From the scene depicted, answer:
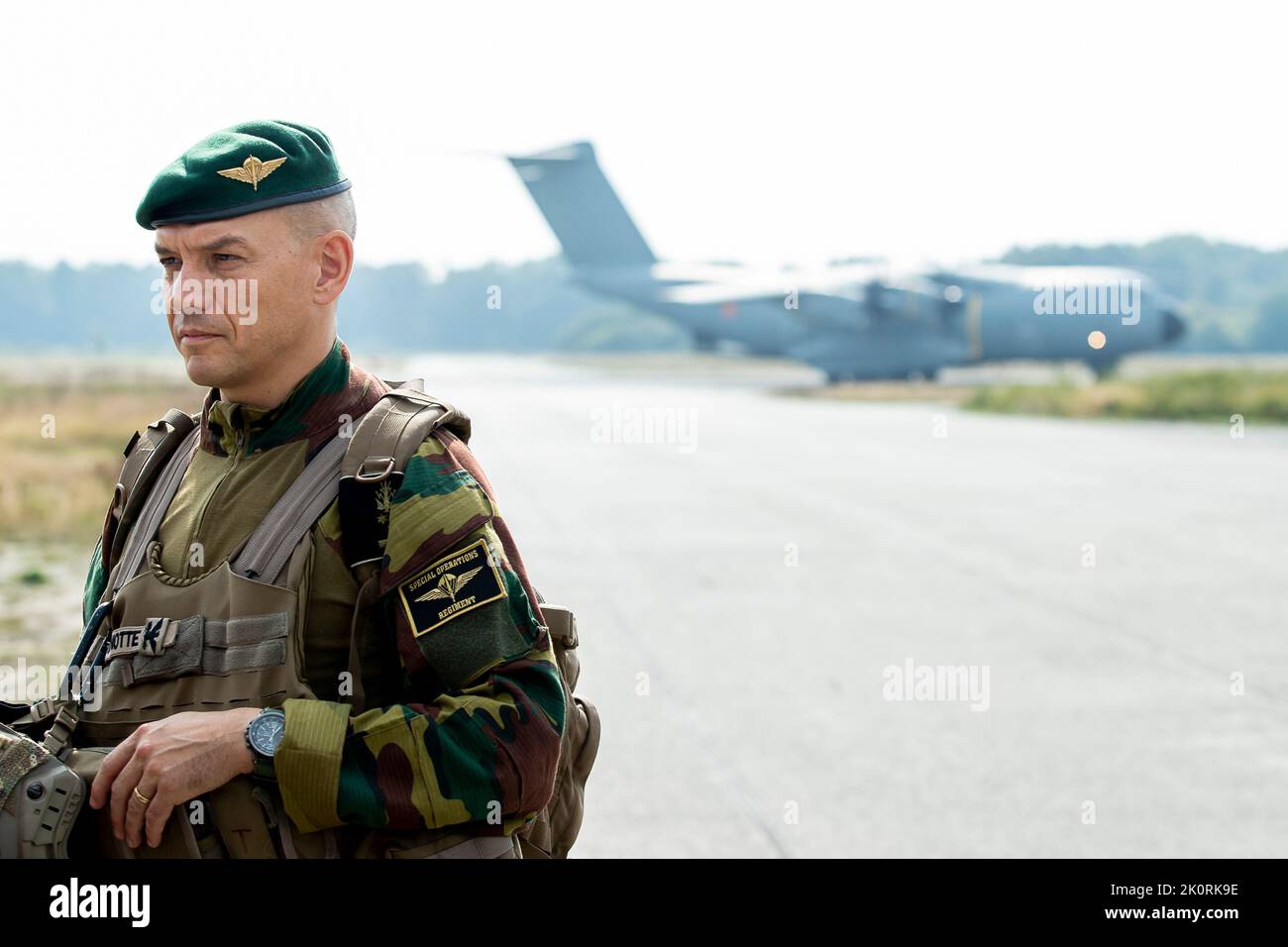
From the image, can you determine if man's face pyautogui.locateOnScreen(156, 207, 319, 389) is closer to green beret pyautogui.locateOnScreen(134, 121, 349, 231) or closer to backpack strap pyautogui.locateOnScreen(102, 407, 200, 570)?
green beret pyautogui.locateOnScreen(134, 121, 349, 231)

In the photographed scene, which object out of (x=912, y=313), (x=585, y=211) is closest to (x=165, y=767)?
(x=912, y=313)

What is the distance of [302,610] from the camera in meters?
1.60

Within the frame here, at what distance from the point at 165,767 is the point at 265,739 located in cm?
11

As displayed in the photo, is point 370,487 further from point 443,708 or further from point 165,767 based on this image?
point 165,767

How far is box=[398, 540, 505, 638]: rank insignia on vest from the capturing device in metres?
1.57

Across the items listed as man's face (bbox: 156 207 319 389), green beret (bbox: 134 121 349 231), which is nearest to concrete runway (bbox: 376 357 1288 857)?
man's face (bbox: 156 207 319 389)

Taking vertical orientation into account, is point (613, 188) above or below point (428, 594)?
above

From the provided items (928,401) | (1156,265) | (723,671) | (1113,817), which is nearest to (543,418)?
(928,401)

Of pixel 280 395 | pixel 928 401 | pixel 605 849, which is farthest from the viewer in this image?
pixel 928 401

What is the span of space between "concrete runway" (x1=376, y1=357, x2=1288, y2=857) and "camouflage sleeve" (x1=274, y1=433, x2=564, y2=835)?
2.82 m

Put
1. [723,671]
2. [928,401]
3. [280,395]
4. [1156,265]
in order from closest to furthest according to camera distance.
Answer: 1. [280,395]
2. [723,671]
3. [928,401]
4. [1156,265]

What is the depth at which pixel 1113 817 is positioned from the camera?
473 centimetres

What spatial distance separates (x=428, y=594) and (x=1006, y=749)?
14.6 ft
